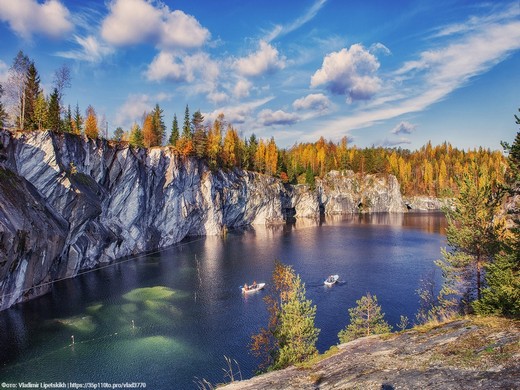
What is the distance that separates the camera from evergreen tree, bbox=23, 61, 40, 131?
205 ft

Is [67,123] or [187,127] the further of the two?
[187,127]

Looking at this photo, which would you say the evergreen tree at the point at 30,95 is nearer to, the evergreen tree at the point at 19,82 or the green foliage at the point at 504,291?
the evergreen tree at the point at 19,82

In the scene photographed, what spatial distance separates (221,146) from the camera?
405ft

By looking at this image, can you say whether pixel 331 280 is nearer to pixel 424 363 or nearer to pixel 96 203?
pixel 96 203

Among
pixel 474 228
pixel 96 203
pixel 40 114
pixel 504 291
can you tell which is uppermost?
pixel 40 114

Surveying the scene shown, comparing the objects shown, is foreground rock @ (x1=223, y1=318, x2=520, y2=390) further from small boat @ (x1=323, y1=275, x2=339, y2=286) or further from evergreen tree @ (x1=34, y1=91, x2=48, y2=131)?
evergreen tree @ (x1=34, y1=91, x2=48, y2=131)

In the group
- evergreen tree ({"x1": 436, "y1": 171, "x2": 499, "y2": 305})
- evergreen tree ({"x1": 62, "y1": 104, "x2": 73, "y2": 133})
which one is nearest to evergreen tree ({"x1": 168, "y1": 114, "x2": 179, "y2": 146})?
evergreen tree ({"x1": 62, "y1": 104, "x2": 73, "y2": 133})

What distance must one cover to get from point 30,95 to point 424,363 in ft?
244

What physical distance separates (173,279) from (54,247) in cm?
1861

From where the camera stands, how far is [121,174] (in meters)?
75.4

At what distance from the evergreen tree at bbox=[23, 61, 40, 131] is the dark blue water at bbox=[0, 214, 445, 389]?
2969 centimetres

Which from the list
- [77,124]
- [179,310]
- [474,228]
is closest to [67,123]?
[77,124]

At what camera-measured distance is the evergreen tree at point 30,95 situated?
62.6m

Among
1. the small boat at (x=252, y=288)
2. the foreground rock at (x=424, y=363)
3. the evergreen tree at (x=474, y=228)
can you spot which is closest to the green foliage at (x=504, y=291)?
the foreground rock at (x=424, y=363)
